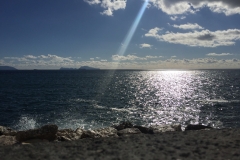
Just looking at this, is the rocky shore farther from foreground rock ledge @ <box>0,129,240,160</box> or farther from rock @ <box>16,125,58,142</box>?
rock @ <box>16,125,58,142</box>

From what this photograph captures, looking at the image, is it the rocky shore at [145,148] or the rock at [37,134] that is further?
the rock at [37,134]

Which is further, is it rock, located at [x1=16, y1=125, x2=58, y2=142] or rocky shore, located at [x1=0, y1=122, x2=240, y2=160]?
rock, located at [x1=16, y1=125, x2=58, y2=142]

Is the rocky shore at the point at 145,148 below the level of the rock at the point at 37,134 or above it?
above

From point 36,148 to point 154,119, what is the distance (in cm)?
2577

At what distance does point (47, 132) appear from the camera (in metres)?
9.07

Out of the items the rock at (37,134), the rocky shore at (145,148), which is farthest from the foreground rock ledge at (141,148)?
the rock at (37,134)

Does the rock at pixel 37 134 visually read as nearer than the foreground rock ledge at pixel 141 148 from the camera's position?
No

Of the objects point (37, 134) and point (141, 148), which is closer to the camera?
point (141, 148)

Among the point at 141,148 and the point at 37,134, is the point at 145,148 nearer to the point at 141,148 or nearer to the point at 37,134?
→ the point at 141,148

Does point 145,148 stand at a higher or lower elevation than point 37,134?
higher

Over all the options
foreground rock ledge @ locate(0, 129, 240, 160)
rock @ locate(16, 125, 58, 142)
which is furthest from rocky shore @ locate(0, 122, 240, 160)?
rock @ locate(16, 125, 58, 142)

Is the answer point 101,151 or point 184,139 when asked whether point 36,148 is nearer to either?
point 101,151

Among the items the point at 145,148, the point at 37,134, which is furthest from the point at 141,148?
the point at 37,134

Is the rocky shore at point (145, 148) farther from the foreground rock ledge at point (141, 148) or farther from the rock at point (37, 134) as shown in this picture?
the rock at point (37, 134)
